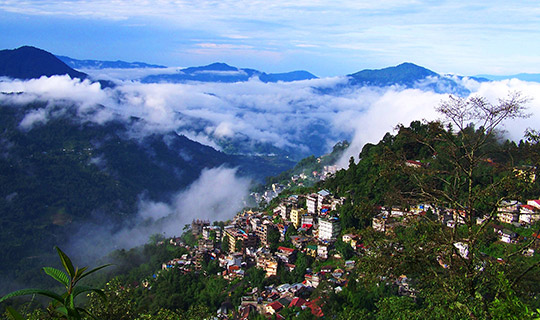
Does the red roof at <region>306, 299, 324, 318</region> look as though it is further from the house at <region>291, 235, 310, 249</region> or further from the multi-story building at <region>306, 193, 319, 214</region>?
the multi-story building at <region>306, 193, 319, 214</region>

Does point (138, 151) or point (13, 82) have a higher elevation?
point (13, 82)

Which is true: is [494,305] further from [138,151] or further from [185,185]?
[138,151]

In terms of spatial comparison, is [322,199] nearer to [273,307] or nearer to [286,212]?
[286,212]

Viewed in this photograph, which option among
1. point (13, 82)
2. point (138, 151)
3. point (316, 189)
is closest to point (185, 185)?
point (138, 151)

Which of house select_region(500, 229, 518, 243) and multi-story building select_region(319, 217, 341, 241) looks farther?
multi-story building select_region(319, 217, 341, 241)

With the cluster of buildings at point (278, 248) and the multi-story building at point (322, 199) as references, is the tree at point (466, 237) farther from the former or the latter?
the multi-story building at point (322, 199)

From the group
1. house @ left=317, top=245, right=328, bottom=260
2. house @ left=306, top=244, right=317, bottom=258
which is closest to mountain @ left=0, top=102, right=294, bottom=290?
house @ left=306, top=244, right=317, bottom=258
